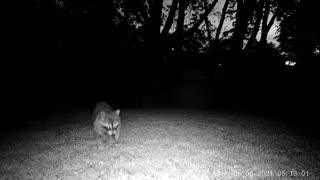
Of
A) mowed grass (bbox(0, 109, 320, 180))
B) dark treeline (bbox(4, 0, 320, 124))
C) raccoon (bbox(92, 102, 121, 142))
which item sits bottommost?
mowed grass (bbox(0, 109, 320, 180))

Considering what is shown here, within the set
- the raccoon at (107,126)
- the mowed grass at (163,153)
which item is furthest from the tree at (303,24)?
the raccoon at (107,126)

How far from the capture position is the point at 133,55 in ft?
63.5

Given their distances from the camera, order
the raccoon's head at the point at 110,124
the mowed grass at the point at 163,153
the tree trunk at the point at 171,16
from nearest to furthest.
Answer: the mowed grass at the point at 163,153 → the raccoon's head at the point at 110,124 → the tree trunk at the point at 171,16

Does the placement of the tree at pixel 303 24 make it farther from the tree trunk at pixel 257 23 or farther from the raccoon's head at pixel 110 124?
the raccoon's head at pixel 110 124

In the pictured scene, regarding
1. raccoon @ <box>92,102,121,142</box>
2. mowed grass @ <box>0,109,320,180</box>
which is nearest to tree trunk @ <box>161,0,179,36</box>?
mowed grass @ <box>0,109,320,180</box>

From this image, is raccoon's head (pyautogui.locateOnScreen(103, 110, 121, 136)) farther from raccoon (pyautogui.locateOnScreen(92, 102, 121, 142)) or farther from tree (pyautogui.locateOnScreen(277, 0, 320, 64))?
tree (pyautogui.locateOnScreen(277, 0, 320, 64))

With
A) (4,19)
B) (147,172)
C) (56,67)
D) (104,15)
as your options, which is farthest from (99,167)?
(56,67)

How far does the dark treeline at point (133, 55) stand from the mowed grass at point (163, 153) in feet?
25.1

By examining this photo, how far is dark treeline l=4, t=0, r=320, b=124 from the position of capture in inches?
626

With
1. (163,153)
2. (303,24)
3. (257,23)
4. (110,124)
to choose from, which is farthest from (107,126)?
(303,24)

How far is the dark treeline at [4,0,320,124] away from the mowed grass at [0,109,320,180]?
25.1 ft

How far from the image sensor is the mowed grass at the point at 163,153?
541 centimetres

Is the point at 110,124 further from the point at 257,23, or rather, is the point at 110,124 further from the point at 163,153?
the point at 257,23

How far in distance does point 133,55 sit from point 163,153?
1373cm
